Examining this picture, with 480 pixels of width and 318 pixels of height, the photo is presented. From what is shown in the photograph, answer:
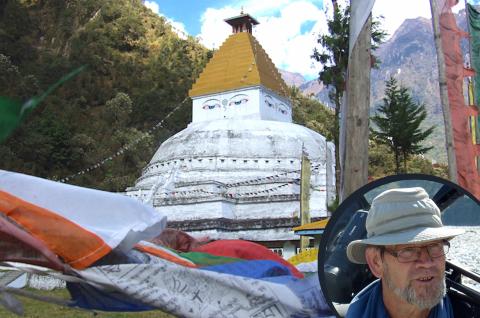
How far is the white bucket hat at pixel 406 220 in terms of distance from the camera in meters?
1.50

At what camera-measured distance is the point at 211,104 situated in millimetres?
24188

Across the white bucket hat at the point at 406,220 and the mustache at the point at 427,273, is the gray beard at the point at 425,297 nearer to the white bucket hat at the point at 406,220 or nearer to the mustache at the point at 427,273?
the mustache at the point at 427,273

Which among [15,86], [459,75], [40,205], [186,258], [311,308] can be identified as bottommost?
[311,308]

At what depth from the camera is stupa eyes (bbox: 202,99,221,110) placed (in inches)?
947

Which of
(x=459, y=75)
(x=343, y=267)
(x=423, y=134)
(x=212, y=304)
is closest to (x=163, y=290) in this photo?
(x=212, y=304)

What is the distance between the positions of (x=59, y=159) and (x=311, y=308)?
1042 inches

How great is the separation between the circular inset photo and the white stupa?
10.0m

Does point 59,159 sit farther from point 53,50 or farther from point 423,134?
point 423,134

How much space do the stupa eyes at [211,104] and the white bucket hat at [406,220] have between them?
22.6 metres

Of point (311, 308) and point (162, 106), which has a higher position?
point (162, 106)

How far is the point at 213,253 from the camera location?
3.47 m

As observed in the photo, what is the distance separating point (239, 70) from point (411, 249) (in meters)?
23.1

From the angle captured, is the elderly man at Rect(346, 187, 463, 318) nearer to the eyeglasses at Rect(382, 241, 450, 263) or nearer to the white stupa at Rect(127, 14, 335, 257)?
the eyeglasses at Rect(382, 241, 450, 263)

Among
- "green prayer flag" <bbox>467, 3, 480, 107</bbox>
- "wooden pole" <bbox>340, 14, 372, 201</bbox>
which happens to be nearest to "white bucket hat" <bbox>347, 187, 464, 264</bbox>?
"wooden pole" <bbox>340, 14, 372, 201</bbox>
